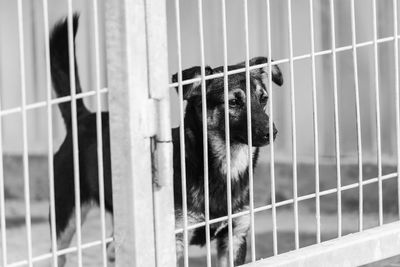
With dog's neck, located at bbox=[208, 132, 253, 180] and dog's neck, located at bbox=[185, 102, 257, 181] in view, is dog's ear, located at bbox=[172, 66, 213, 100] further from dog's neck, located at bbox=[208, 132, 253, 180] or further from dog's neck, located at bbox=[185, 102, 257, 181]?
dog's neck, located at bbox=[208, 132, 253, 180]

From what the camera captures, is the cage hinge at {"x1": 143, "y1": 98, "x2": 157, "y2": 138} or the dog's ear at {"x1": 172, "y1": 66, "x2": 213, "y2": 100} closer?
the cage hinge at {"x1": 143, "y1": 98, "x2": 157, "y2": 138}

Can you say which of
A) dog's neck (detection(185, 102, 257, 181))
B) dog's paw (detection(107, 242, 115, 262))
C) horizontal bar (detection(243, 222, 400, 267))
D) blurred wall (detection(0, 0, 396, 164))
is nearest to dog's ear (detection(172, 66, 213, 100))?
dog's neck (detection(185, 102, 257, 181))

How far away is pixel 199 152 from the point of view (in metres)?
4.21

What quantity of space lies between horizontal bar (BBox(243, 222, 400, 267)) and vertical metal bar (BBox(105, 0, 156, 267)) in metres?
0.38

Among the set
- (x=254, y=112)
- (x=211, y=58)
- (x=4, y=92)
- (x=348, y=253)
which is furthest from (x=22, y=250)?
(x=348, y=253)

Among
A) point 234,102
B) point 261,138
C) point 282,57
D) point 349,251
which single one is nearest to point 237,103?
point 234,102

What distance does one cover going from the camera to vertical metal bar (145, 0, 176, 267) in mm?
2654

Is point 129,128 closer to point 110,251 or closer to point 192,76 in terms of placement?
point 192,76

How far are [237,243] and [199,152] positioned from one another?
37cm

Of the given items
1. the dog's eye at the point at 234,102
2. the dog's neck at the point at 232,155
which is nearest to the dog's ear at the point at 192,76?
the dog's eye at the point at 234,102

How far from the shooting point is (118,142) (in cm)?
264

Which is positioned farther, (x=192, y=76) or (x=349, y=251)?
(x=192, y=76)

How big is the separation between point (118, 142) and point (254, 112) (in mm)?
1192

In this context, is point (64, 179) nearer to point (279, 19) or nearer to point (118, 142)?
point (118, 142)
